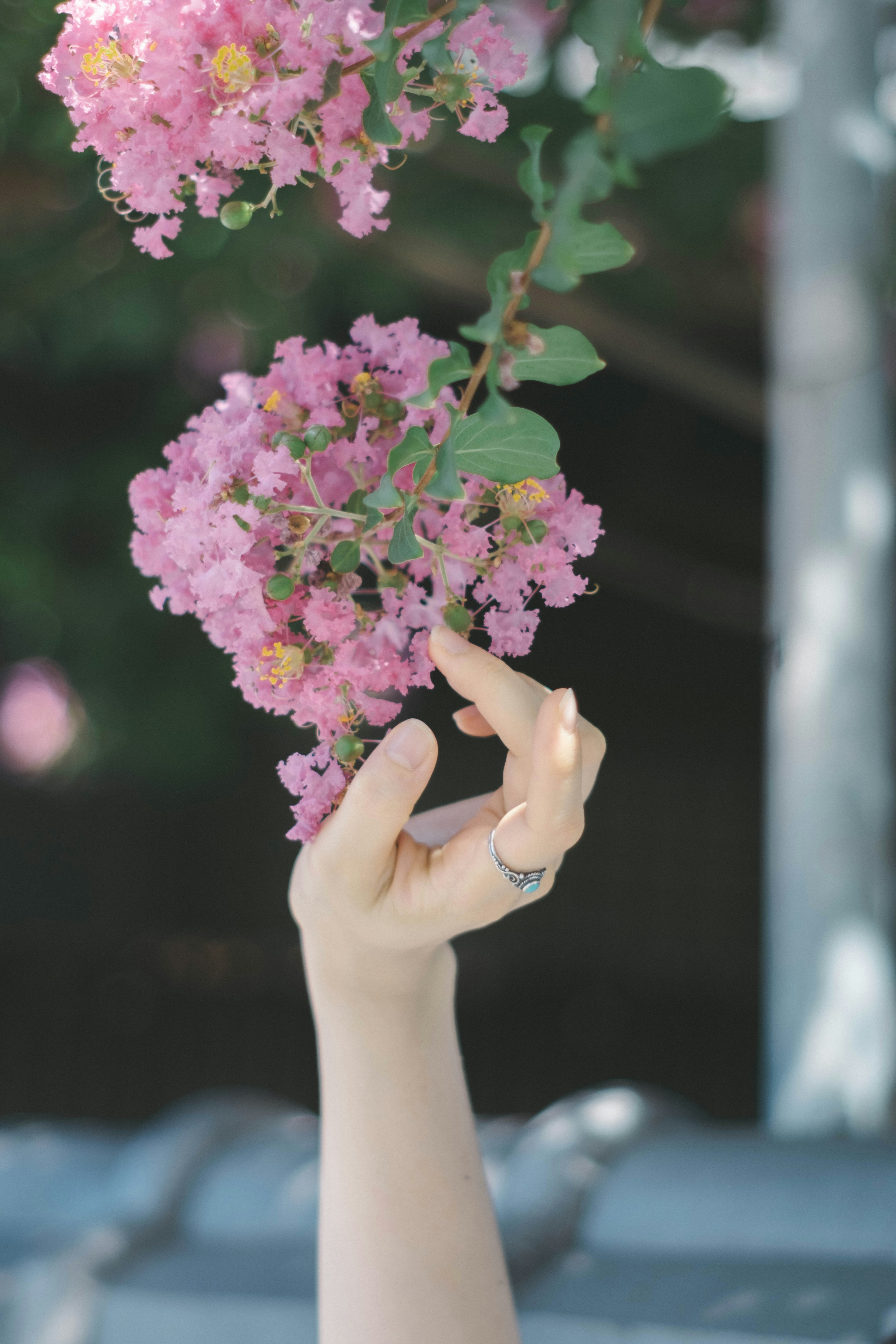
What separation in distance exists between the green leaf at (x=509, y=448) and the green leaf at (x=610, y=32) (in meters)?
0.14

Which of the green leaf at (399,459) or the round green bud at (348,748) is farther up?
the green leaf at (399,459)

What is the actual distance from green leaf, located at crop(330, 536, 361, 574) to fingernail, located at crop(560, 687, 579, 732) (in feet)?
0.44

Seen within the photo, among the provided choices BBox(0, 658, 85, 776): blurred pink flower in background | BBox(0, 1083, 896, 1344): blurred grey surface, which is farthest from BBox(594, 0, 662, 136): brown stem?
BBox(0, 658, 85, 776): blurred pink flower in background

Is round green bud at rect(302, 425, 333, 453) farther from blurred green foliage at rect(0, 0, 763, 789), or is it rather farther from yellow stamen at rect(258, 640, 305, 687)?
blurred green foliage at rect(0, 0, 763, 789)

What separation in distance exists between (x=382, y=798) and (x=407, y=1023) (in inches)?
7.2

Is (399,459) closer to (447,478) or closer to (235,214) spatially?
(447,478)

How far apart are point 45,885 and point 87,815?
31 centimetres

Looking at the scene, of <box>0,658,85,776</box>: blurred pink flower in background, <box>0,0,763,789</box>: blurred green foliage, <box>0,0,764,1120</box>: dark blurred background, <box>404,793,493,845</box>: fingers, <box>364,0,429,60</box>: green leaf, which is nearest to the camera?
<box>364,0,429,60</box>: green leaf

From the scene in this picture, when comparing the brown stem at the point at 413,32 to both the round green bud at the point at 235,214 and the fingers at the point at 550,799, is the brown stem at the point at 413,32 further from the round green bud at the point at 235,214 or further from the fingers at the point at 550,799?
the fingers at the point at 550,799

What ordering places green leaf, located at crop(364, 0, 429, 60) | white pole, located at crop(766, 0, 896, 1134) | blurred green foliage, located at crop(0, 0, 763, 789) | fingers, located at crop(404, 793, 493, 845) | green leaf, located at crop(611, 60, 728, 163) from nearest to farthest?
green leaf, located at crop(611, 60, 728, 163), green leaf, located at crop(364, 0, 429, 60), fingers, located at crop(404, 793, 493, 845), white pole, located at crop(766, 0, 896, 1134), blurred green foliage, located at crop(0, 0, 763, 789)

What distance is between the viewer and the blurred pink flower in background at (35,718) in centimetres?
360

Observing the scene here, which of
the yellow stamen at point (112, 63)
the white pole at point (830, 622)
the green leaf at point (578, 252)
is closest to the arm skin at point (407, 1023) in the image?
the green leaf at point (578, 252)

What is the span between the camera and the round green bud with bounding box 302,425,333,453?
612 mm

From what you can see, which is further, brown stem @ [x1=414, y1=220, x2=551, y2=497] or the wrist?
the wrist
